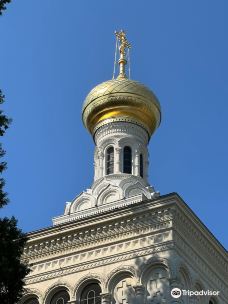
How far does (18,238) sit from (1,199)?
28.7 inches

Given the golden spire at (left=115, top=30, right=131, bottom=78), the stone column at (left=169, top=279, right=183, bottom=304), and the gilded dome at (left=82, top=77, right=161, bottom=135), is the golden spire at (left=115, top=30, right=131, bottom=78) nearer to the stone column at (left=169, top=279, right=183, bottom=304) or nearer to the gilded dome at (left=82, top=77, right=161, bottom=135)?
the gilded dome at (left=82, top=77, right=161, bottom=135)

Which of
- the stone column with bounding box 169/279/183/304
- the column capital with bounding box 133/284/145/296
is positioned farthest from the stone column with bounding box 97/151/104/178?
the stone column with bounding box 169/279/183/304

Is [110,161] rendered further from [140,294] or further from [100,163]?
[140,294]

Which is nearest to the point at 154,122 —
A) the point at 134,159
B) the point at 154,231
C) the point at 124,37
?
the point at 134,159

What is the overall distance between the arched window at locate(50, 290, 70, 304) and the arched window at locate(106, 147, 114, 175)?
4.76 meters

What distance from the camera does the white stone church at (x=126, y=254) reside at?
17.2 m

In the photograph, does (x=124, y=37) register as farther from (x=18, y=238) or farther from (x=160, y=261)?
(x=18, y=238)

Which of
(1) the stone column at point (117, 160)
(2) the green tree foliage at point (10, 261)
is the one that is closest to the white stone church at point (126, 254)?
(1) the stone column at point (117, 160)

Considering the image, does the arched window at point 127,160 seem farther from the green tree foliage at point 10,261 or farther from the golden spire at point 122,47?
the green tree foliage at point 10,261

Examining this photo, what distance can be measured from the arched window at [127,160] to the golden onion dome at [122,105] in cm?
92

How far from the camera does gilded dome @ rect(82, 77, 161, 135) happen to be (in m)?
22.7

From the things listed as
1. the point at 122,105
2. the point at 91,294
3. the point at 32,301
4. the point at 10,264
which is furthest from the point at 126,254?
the point at 122,105

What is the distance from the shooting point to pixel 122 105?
22.7m

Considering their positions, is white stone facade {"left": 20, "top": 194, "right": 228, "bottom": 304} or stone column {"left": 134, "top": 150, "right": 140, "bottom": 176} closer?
white stone facade {"left": 20, "top": 194, "right": 228, "bottom": 304}
